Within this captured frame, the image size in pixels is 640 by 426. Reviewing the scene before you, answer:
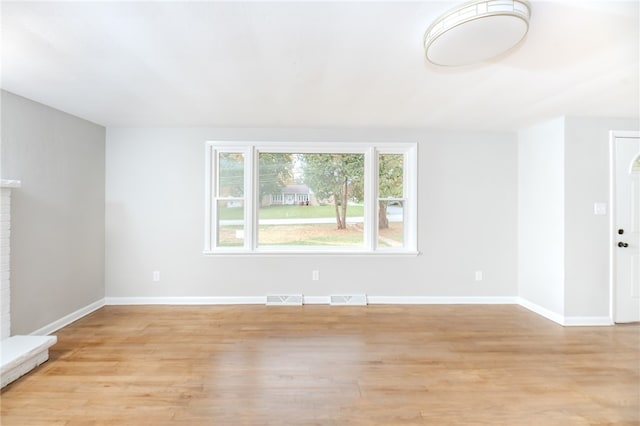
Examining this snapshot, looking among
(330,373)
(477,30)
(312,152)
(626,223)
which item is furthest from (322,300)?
(626,223)

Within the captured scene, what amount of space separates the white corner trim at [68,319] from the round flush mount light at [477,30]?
4272mm

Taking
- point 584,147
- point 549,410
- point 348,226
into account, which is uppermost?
point 584,147

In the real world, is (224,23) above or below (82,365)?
above

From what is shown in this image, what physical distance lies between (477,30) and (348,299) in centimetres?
323

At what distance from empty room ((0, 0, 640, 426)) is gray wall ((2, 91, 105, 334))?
0.08ft

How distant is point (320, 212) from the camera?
416 centimetres

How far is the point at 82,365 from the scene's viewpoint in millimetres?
2430

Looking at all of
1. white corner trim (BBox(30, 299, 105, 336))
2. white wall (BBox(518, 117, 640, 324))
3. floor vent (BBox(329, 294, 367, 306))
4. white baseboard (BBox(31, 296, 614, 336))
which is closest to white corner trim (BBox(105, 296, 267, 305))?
white baseboard (BBox(31, 296, 614, 336))

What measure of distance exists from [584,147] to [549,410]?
114 inches

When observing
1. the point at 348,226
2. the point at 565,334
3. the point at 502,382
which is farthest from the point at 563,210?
the point at 348,226

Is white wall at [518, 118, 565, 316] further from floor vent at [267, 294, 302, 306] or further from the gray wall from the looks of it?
the gray wall

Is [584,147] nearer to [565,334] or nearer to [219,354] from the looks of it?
[565,334]

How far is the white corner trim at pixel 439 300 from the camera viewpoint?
13.0 feet

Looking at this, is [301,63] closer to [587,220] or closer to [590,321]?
[587,220]
